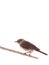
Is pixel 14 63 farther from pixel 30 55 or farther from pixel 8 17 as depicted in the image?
pixel 8 17

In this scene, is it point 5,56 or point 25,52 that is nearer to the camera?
point 25,52

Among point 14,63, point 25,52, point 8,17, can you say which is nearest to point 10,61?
point 14,63

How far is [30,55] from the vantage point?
1865 millimetres

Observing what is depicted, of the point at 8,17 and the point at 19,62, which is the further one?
the point at 8,17

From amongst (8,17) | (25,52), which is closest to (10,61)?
(25,52)

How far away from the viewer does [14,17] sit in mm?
2217

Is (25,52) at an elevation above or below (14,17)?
below

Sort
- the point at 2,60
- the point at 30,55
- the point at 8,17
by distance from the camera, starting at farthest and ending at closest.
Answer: the point at 8,17
the point at 2,60
the point at 30,55

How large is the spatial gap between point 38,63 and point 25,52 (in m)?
0.24

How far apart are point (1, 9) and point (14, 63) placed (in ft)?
1.68

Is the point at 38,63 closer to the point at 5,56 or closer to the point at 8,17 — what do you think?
the point at 5,56

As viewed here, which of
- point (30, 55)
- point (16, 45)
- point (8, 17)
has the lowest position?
point (30, 55)

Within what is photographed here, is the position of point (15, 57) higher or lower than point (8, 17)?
lower

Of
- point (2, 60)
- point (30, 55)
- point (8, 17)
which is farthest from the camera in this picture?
point (8, 17)
